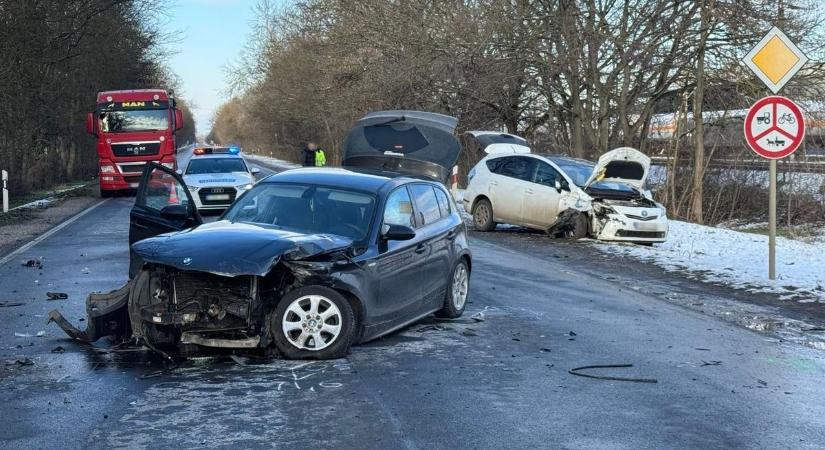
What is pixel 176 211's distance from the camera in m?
8.98

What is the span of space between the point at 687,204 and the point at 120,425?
25394mm

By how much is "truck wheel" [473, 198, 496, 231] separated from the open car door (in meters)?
12.3

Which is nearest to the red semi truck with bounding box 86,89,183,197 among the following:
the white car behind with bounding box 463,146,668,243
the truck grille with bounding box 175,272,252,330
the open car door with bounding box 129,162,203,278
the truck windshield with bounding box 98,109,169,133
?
the truck windshield with bounding box 98,109,169,133

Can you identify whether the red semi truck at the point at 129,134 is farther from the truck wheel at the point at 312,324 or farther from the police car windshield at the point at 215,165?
the truck wheel at the point at 312,324

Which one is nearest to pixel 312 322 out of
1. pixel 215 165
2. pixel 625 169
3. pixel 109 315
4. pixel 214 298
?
pixel 214 298

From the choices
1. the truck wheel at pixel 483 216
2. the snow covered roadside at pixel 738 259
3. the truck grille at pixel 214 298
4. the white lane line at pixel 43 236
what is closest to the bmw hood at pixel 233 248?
the truck grille at pixel 214 298

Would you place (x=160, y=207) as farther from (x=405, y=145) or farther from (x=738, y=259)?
(x=738, y=259)

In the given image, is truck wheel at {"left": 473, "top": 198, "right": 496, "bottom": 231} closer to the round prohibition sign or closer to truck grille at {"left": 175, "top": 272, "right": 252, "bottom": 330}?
the round prohibition sign

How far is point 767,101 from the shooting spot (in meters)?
13.3

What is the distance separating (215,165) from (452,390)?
19.3 m

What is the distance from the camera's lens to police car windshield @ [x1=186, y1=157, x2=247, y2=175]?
81.6 feet

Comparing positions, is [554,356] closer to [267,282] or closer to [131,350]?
[267,282]

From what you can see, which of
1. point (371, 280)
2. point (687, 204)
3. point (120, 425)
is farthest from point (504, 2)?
point (120, 425)

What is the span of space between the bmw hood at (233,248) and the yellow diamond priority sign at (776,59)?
792 cm
